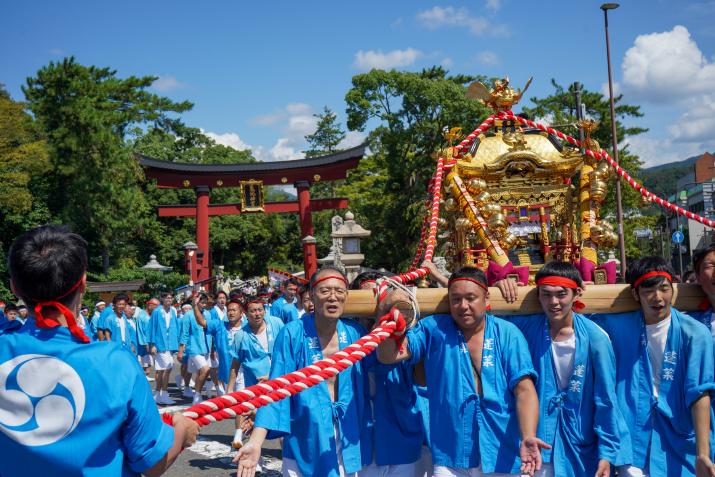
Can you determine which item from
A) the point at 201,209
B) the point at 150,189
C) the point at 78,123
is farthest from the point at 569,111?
the point at 150,189

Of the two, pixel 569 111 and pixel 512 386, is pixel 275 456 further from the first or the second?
pixel 569 111

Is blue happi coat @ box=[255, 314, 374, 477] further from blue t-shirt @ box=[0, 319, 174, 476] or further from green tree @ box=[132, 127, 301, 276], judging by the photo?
green tree @ box=[132, 127, 301, 276]

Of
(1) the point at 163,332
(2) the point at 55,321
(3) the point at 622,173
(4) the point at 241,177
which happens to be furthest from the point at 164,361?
(4) the point at 241,177

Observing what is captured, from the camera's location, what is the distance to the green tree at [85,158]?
2475 cm

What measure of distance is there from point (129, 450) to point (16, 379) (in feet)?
1.44

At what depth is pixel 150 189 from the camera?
37156 mm

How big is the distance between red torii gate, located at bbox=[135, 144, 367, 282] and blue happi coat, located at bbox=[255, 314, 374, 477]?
25.0 meters

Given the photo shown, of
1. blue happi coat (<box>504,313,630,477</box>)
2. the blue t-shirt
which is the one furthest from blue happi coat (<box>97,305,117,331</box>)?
the blue t-shirt

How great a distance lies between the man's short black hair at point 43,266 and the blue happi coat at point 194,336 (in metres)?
8.17

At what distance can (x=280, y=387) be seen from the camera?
9.79 feet

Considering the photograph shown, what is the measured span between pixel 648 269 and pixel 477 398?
126 centimetres

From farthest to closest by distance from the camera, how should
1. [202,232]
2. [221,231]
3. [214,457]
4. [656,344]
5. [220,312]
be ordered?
[221,231] < [202,232] < [220,312] < [214,457] < [656,344]

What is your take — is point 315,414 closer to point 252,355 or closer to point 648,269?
point 648,269

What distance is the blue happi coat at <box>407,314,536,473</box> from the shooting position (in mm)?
3330
